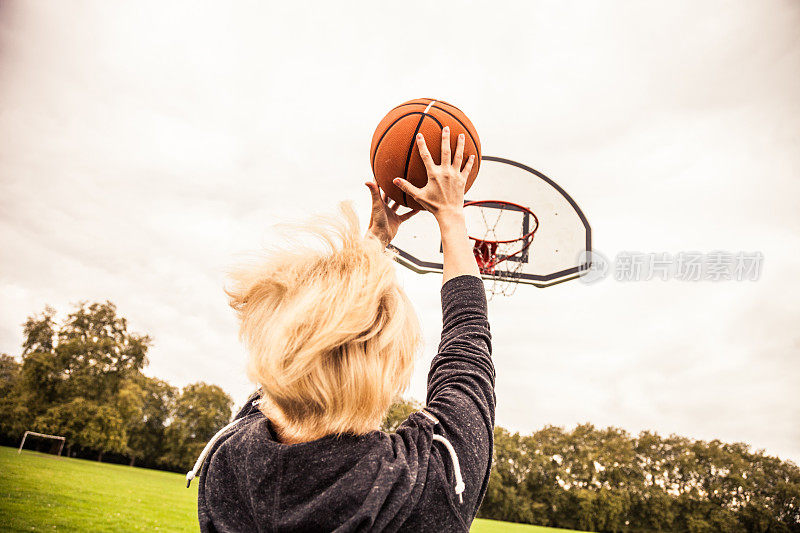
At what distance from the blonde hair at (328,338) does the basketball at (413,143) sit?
1.33m

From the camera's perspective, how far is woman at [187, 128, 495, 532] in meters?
0.95

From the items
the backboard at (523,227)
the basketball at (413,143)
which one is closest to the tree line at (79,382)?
the backboard at (523,227)

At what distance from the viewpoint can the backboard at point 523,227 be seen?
18.3ft

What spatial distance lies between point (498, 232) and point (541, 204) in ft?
1.97

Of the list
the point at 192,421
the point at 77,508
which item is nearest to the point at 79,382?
the point at 192,421

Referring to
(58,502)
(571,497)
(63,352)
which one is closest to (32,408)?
(63,352)

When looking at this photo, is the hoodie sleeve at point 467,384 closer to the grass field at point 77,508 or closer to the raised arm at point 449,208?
the raised arm at point 449,208

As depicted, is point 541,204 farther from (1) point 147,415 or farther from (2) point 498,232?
(1) point 147,415

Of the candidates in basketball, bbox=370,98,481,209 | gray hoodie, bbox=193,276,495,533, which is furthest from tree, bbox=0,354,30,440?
gray hoodie, bbox=193,276,495,533

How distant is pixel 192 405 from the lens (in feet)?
151

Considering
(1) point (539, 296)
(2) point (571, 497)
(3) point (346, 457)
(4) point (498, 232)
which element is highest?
(1) point (539, 296)

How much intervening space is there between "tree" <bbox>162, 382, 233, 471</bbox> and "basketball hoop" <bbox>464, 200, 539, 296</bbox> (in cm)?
4484

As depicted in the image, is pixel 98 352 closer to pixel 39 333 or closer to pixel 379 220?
pixel 39 333

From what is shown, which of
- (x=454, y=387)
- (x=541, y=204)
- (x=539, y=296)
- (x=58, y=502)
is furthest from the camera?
(x=539, y=296)
